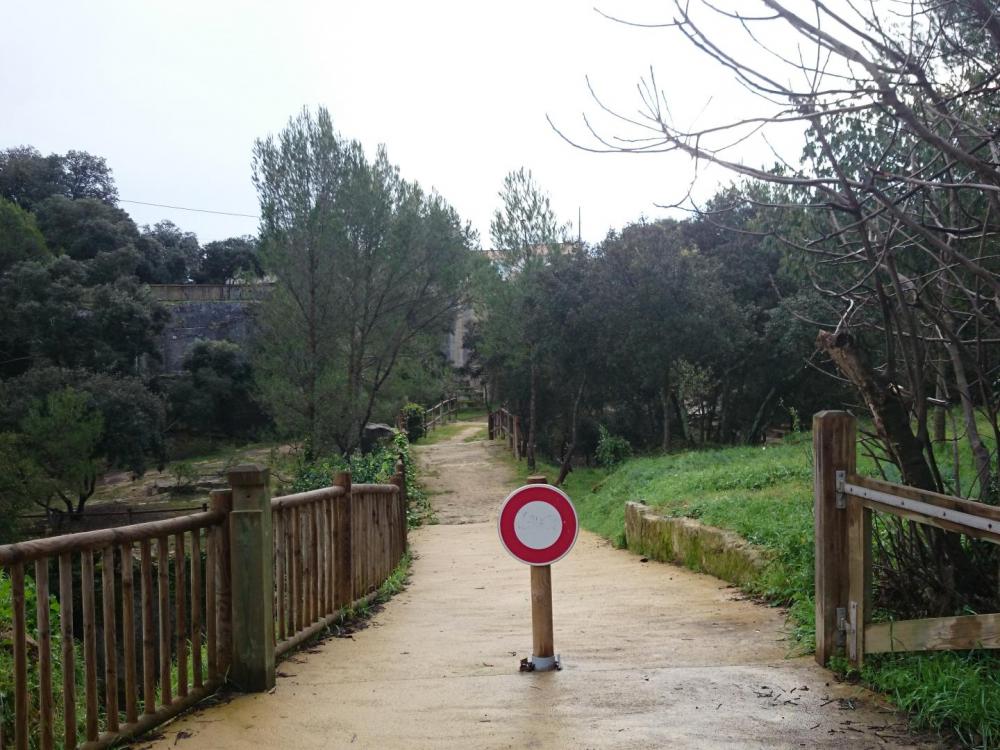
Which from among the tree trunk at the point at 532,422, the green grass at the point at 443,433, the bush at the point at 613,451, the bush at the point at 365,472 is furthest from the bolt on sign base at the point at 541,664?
the green grass at the point at 443,433

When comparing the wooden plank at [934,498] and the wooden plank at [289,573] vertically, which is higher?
the wooden plank at [934,498]

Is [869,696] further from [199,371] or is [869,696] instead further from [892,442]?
[199,371]

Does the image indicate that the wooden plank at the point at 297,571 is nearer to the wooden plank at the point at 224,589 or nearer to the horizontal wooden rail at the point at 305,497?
the horizontal wooden rail at the point at 305,497

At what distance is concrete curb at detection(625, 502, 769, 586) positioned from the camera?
711cm

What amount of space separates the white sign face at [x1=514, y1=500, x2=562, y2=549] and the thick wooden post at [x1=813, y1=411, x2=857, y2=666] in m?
1.23

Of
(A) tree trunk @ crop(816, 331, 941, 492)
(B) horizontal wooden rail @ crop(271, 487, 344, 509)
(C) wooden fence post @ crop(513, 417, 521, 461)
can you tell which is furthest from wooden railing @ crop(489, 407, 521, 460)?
(A) tree trunk @ crop(816, 331, 941, 492)

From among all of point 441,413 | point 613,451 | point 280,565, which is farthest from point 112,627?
point 441,413

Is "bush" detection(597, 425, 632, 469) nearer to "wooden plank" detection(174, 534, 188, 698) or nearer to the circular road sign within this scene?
the circular road sign

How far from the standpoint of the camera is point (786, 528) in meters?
7.19

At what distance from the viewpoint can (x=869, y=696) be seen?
377 centimetres

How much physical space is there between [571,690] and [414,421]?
34159 mm

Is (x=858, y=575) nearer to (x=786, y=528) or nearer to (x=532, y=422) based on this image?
(x=786, y=528)

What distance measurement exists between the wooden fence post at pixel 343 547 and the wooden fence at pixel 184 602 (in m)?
0.01

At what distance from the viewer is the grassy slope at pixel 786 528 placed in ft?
11.0
